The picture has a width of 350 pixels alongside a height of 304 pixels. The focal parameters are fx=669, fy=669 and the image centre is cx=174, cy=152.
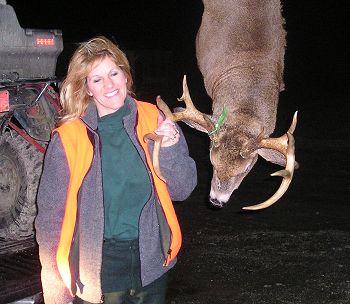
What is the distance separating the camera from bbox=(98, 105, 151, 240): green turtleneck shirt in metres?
3.41

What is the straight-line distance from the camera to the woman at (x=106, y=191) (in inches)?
130

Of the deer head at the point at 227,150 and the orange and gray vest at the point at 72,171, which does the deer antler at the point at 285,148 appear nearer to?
the deer head at the point at 227,150

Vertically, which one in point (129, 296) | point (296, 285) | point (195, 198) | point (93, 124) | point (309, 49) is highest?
point (93, 124)

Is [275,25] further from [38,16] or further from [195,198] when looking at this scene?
[38,16]

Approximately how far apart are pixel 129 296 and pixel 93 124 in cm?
94

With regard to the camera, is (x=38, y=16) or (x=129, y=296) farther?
(x=38, y=16)

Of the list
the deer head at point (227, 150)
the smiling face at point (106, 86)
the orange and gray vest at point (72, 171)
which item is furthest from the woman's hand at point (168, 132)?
the deer head at point (227, 150)

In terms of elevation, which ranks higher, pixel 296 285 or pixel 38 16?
pixel 296 285

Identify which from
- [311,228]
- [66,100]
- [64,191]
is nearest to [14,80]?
[66,100]

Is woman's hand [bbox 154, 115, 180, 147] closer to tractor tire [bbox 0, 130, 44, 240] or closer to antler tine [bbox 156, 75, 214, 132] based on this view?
antler tine [bbox 156, 75, 214, 132]

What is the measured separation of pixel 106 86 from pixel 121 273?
3.19 ft

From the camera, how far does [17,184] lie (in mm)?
5340

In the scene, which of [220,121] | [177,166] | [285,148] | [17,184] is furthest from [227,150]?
[177,166]

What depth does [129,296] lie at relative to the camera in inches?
140
